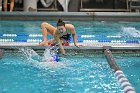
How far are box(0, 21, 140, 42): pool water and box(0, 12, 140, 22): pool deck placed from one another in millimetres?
212

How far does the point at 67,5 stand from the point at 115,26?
3164 mm

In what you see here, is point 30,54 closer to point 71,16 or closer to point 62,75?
point 62,75

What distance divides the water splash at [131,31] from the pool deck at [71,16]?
1.51 meters

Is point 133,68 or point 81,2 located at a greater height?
point 81,2

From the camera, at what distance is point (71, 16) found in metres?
13.0

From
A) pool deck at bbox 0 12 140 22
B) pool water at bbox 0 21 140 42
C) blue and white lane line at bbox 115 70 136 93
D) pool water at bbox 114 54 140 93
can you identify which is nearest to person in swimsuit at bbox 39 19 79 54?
pool water at bbox 114 54 140 93

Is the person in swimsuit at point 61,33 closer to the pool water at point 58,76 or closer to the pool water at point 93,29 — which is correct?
the pool water at point 58,76

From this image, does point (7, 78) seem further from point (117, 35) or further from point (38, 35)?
point (117, 35)

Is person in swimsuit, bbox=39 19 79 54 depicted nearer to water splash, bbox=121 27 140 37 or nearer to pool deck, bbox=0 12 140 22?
water splash, bbox=121 27 140 37

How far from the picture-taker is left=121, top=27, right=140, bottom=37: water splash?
1038cm

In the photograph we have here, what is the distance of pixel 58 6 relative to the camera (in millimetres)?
15086

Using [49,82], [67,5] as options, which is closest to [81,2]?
[67,5]

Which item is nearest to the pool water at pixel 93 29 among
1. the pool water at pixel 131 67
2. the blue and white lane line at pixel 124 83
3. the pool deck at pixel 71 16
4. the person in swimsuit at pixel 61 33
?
the pool deck at pixel 71 16

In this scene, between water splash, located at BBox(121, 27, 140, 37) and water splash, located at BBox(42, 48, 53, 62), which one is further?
water splash, located at BBox(121, 27, 140, 37)
